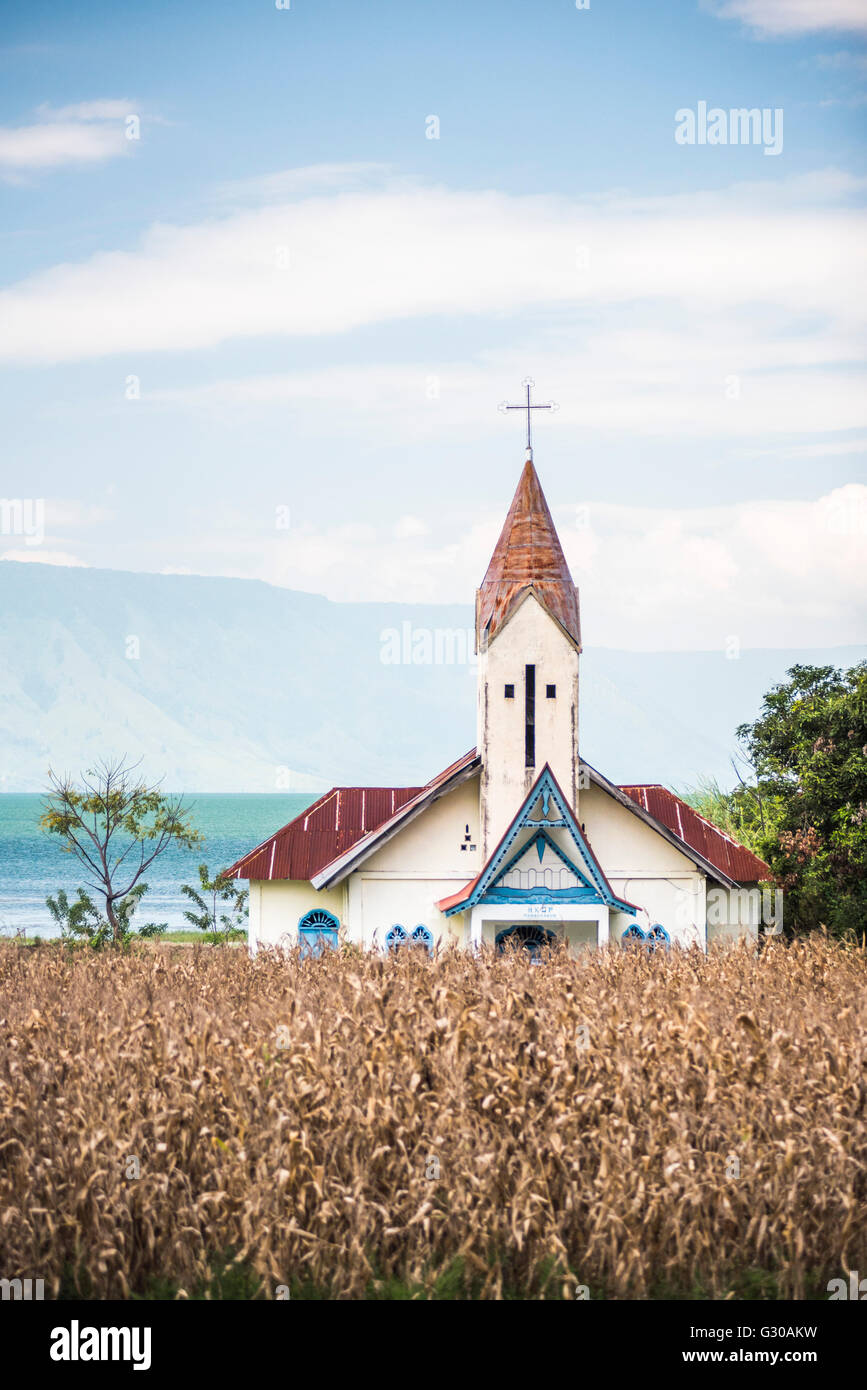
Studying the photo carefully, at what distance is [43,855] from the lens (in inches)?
6083

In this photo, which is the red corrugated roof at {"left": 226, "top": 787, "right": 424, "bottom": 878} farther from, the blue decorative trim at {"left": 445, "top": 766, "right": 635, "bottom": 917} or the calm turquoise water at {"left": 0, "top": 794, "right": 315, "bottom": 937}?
the calm turquoise water at {"left": 0, "top": 794, "right": 315, "bottom": 937}

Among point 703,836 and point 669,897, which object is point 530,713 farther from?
point 703,836

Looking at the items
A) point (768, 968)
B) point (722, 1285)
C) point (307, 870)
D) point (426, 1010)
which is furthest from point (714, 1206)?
point (307, 870)

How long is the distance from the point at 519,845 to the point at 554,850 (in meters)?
0.69

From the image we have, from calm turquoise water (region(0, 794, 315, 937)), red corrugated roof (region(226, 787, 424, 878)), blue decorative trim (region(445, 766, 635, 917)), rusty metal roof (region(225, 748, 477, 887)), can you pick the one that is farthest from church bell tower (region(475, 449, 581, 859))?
calm turquoise water (region(0, 794, 315, 937))

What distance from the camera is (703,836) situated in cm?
3284

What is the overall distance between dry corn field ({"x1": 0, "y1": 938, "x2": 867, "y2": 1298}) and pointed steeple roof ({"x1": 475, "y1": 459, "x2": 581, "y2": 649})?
15074 mm

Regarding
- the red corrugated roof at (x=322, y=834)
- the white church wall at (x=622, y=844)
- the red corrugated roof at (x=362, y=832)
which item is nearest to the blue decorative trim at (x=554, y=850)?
the red corrugated roof at (x=362, y=832)

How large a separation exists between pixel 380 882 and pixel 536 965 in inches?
361

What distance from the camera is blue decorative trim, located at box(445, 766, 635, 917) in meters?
26.7

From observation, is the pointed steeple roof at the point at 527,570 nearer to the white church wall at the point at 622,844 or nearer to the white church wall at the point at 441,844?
the white church wall at the point at 441,844

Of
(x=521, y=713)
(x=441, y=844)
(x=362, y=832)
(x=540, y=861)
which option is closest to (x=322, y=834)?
(x=362, y=832)
